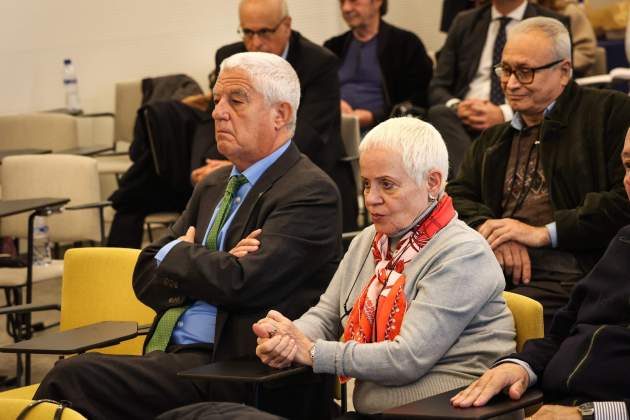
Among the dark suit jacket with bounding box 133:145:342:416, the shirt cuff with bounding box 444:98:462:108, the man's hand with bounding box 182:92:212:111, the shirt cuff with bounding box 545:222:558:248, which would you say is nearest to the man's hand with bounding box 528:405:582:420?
the dark suit jacket with bounding box 133:145:342:416

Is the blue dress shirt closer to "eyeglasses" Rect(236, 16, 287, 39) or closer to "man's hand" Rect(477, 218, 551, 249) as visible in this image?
"man's hand" Rect(477, 218, 551, 249)

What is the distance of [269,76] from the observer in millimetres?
3312

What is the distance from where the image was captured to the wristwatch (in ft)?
7.76

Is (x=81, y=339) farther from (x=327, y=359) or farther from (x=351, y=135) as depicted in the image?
(x=351, y=135)

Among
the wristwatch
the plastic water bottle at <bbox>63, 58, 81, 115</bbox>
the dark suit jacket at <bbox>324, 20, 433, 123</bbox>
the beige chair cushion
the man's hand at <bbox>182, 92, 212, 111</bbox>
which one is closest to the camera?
the wristwatch

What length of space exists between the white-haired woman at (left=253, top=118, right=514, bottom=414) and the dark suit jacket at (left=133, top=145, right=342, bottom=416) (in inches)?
10.2

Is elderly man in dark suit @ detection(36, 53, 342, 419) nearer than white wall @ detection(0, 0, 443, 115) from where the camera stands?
Yes

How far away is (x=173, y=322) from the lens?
321 centimetres

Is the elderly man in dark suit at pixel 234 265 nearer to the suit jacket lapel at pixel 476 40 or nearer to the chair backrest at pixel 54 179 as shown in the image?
the chair backrest at pixel 54 179

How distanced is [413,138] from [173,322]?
3.11 ft

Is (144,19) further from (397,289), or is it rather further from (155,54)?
(397,289)

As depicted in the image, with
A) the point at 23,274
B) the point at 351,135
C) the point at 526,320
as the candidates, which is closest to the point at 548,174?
the point at 526,320

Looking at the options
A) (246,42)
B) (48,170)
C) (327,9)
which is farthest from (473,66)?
(327,9)

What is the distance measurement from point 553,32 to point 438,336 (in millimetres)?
1515
